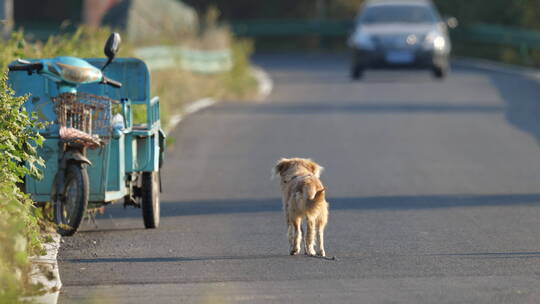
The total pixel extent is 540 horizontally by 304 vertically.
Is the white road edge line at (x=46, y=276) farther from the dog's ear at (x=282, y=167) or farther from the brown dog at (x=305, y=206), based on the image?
the dog's ear at (x=282, y=167)

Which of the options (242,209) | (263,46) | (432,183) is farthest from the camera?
(263,46)

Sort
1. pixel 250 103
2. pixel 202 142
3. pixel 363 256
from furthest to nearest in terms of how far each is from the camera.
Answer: pixel 250 103 < pixel 202 142 < pixel 363 256

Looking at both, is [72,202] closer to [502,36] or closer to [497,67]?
[497,67]

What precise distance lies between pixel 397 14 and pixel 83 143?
22.3 meters

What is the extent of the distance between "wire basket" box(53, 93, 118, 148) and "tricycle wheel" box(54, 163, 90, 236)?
0.76ft

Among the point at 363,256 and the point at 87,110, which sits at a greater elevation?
the point at 87,110

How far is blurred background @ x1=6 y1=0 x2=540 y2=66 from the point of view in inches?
1307

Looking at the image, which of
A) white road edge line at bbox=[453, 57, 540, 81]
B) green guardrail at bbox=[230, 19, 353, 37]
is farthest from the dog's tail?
green guardrail at bbox=[230, 19, 353, 37]

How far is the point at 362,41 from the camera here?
3012 centimetres

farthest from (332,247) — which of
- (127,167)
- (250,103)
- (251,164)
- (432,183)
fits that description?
(250,103)

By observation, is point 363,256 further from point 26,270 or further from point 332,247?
point 26,270

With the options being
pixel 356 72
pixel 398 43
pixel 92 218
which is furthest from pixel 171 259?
pixel 356 72

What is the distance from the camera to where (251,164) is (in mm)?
16156

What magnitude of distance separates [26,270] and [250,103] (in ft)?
58.1
